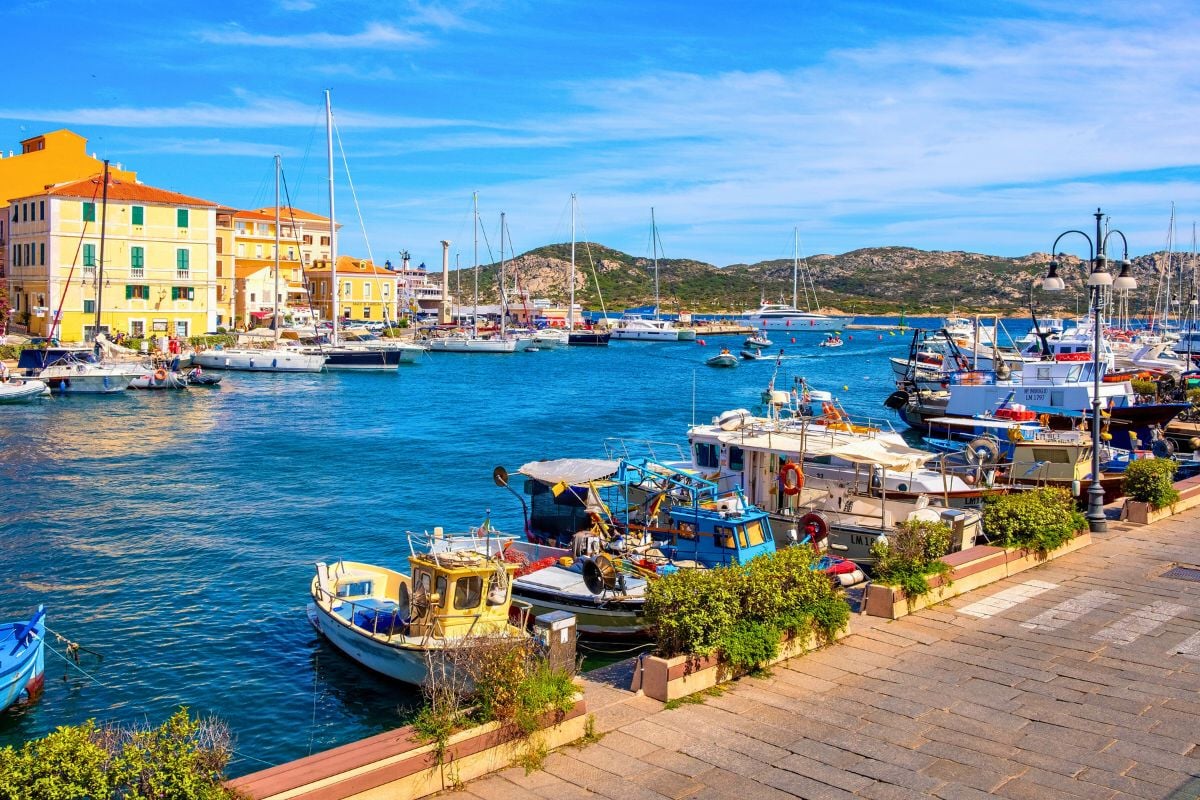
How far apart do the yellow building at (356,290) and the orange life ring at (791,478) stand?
94.3 m

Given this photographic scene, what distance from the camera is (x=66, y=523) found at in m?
29.4

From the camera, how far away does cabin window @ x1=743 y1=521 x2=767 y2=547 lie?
18938 millimetres

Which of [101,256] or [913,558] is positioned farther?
[101,256]

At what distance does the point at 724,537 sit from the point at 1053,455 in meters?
13.6

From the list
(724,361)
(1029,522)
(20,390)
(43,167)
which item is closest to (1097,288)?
(1029,522)

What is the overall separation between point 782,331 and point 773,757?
17797 cm

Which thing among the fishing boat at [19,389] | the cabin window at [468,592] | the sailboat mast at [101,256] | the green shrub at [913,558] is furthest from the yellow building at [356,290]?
the green shrub at [913,558]

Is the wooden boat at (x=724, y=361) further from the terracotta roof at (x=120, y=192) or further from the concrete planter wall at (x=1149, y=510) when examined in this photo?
the concrete planter wall at (x=1149, y=510)

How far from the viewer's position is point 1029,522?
1756 centimetres

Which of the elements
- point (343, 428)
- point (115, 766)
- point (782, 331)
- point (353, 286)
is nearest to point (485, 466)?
point (343, 428)

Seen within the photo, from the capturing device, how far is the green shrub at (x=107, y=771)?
7777mm

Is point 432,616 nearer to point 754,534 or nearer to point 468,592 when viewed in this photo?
point 468,592

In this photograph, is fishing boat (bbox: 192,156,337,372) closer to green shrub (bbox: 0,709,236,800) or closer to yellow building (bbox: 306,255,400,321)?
yellow building (bbox: 306,255,400,321)

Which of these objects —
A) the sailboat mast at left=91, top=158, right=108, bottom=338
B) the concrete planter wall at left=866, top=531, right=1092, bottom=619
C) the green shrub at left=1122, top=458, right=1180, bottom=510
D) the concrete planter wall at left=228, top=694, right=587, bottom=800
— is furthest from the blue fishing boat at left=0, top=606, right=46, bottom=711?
the sailboat mast at left=91, top=158, right=108, bottom=338
